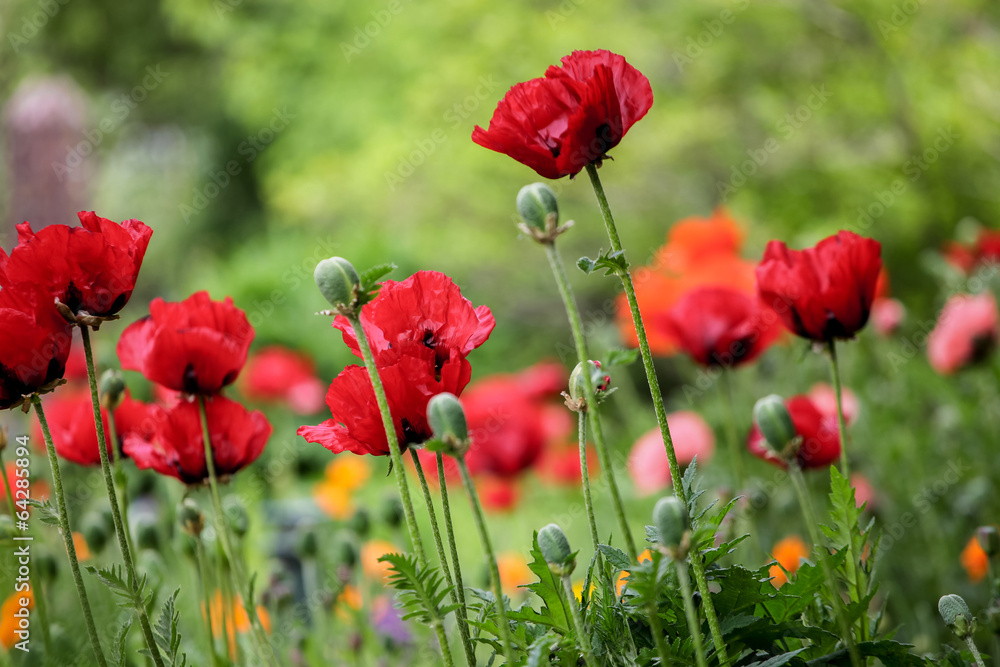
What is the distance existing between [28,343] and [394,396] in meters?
0.29

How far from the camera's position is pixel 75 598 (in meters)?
1.39

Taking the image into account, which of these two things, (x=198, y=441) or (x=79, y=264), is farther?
(x=198, y=441)

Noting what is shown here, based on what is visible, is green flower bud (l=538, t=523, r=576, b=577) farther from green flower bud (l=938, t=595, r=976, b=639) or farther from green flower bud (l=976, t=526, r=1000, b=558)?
green flower bud (l=976, t=526, r=1000, b=558)

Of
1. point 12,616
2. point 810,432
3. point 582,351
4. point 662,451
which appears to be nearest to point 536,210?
point 582,351

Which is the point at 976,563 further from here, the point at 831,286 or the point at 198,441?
the point at 198,441

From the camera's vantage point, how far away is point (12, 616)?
1.14 m

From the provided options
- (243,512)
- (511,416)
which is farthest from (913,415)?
(243,512)

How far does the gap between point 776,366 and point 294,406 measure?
4.99 ft

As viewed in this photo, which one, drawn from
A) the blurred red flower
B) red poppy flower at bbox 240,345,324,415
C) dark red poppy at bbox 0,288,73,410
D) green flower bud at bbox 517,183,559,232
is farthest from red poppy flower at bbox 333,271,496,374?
red poppy flower at bbox 240,345,324,415

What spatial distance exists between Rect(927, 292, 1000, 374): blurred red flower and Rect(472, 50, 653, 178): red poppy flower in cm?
123

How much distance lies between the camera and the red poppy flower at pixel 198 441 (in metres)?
0.78

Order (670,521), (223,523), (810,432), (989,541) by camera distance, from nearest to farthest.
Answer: (670,521) → (223,523) → (989,541) → (810,432)

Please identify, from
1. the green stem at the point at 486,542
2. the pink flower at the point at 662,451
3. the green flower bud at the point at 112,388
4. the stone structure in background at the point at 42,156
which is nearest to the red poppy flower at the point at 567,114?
the green stem at the point at 486,542

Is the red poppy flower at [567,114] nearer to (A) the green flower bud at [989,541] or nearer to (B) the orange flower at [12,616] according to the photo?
(A) the green flower bud at [989,541]
